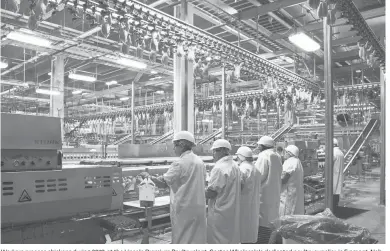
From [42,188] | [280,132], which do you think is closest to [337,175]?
[280,132]

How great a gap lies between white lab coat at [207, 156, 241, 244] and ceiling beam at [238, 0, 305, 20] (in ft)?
12.9

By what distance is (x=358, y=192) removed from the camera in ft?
28.8

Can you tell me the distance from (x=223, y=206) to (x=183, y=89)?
2.59 meters

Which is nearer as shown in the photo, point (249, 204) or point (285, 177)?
point (249, 204)

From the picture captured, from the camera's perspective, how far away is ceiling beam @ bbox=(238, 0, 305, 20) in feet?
19.7

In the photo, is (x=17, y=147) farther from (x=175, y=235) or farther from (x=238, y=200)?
(x=238, y=200)

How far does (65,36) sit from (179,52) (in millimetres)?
4794

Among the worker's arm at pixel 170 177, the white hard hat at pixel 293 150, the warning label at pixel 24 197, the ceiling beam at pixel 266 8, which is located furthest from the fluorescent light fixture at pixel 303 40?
the warning label at pixel 24 197

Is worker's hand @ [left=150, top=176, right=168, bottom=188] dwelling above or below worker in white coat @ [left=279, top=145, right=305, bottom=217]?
above

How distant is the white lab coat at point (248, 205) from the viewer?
11.6ft

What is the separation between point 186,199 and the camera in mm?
2941

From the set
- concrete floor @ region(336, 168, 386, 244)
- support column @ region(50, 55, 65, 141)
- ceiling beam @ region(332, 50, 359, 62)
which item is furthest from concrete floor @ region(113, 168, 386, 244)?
support column @ region(50, 55, 65, 141)

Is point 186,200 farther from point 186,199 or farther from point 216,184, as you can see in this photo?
point 216,184

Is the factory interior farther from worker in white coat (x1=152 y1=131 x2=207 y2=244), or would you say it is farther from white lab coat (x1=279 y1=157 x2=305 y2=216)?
white lab coat (x1=279 y1=157 x2=305 y2=216)
